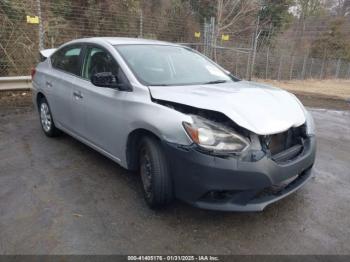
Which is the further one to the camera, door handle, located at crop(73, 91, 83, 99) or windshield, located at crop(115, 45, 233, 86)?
door handle, located at crop(73, 91, 83, 99)

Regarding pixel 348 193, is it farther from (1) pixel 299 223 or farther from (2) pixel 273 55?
(2) pixel 273 55

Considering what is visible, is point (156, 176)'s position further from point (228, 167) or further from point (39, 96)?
point (39, 96)

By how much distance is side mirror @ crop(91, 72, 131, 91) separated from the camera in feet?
10.5

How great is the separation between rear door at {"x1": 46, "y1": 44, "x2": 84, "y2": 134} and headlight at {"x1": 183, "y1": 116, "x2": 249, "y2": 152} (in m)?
1.89

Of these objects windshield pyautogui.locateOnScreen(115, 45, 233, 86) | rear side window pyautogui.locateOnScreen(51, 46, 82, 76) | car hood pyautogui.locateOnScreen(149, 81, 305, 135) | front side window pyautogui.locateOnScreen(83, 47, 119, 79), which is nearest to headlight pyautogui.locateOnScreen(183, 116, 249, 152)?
car hood pyautogui.locateOnScreen(149, 81, 305, 135)

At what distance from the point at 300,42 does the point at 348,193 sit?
98.9ft

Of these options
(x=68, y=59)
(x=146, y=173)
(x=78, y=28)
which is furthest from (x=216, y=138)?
(x=78, y=28)

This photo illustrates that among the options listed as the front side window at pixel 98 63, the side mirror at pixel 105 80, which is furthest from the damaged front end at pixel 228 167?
the front side window at pixel 98 63

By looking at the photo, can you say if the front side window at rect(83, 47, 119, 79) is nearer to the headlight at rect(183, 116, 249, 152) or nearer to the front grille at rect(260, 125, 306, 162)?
the headlight at rect(183, 116, 249, 152)

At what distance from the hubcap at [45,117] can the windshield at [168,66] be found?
2027 millimetres

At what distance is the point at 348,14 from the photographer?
109 ft

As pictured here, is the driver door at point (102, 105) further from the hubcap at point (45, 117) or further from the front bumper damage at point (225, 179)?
the hubcap at point (45, 117)

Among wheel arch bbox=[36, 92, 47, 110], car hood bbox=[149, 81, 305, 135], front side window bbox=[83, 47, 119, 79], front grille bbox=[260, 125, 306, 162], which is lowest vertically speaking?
wheel arch bbox=[36, 92, 47, 110]

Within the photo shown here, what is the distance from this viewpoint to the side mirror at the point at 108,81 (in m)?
3.21
